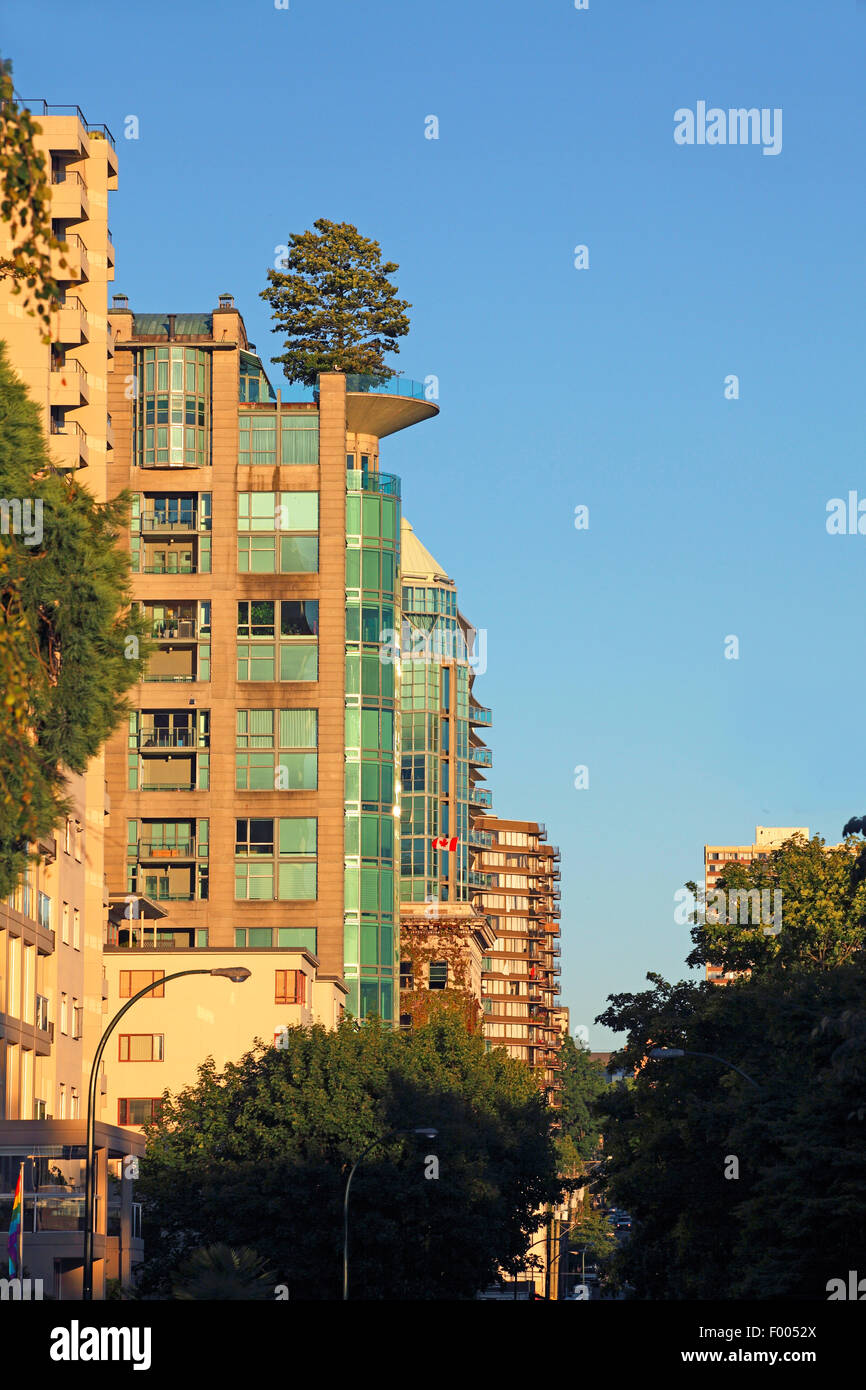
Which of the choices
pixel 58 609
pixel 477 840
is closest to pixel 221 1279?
pixel 58 609

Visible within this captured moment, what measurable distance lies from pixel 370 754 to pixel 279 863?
7.35m

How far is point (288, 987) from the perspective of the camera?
88.7 m

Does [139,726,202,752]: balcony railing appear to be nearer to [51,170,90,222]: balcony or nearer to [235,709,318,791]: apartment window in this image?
[235,709,318,791]: apartment window

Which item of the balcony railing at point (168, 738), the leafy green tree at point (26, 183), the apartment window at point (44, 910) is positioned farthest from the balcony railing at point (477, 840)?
the leafy green tree at point (26, 183)

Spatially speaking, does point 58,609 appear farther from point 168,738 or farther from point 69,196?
point 168,738

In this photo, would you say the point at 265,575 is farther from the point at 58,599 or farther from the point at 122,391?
the point at 58,599

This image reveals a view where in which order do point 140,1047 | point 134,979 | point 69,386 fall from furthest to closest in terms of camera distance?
1. point 134,979
2. point 140,1047
3. point 69,386

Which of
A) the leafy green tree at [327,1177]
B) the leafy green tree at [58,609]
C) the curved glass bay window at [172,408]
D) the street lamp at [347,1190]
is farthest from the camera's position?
the curved glass bay window at [172,408]

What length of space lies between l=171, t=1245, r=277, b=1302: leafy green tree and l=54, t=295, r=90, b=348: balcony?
3956 centimetres

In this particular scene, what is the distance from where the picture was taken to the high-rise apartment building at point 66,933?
48750mm

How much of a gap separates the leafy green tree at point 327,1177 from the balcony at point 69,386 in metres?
22.2

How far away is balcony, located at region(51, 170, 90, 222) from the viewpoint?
67875 mm

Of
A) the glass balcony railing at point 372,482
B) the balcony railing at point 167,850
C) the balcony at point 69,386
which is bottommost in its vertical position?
the balcony railing at point 167,850

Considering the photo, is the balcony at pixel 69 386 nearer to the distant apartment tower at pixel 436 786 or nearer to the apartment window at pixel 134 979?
the apartment window at pixel 134 979
